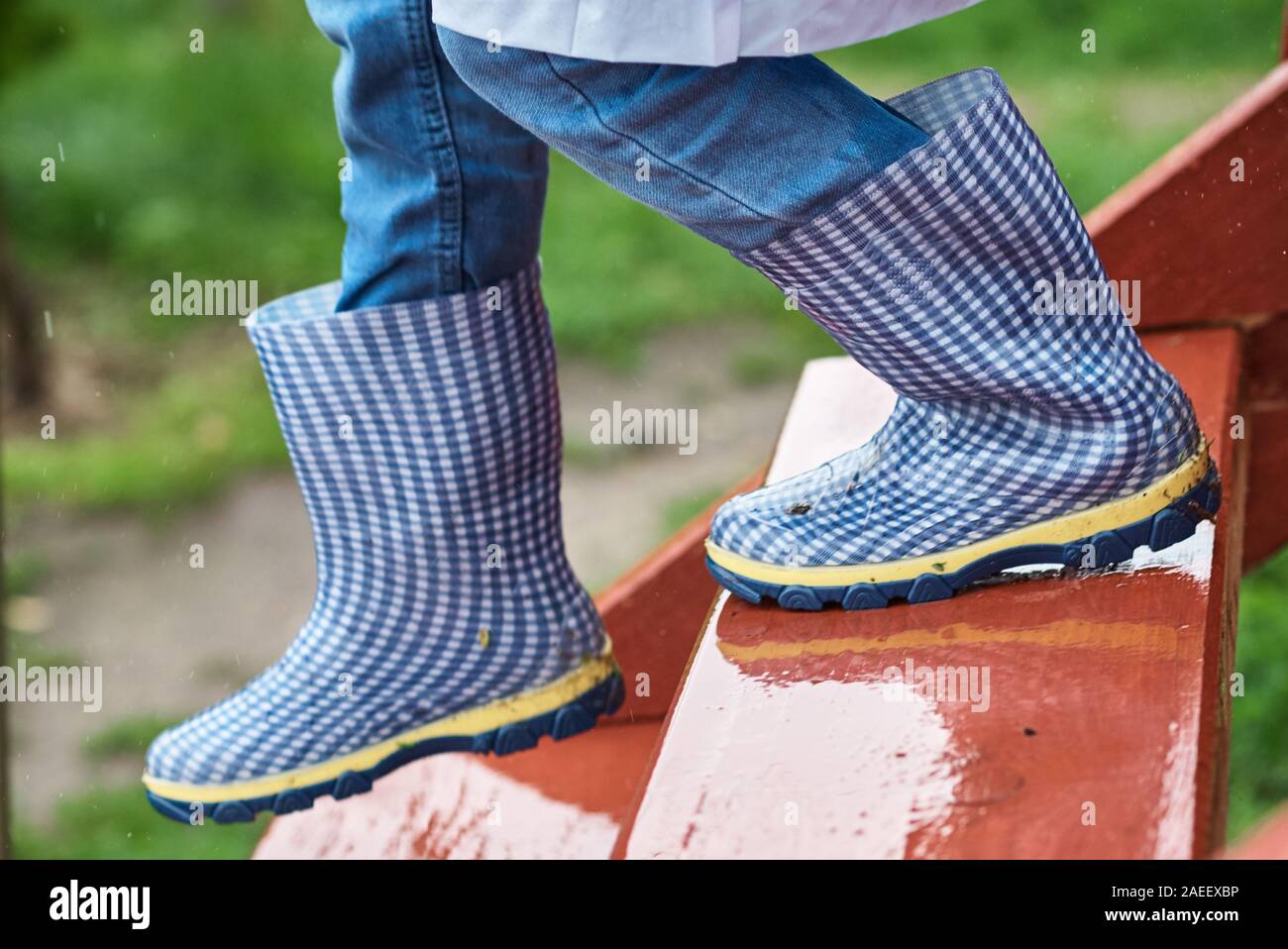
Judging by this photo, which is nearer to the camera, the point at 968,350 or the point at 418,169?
the point at 968,350

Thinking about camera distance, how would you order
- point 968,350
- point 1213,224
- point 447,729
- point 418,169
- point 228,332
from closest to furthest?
→ point 968,350 < point 418,169 < point 447,729 < point 1213,224 < point 228,332

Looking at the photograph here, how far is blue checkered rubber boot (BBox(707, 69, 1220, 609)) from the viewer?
0.80 m

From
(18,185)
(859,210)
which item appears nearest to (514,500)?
(859,210)

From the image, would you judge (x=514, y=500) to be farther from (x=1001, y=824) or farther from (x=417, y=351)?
(x=1001, y=824)

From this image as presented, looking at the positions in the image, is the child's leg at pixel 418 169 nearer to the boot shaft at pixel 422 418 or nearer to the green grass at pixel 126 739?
the boot shaft at pixel 422 418

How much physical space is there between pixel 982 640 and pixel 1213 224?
522 millimetres

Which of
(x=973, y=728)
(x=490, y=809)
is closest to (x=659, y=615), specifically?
(x=490, y=809)

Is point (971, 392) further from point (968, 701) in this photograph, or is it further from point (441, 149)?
point (441, 149)

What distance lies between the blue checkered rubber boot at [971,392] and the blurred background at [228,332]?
36.3 inches

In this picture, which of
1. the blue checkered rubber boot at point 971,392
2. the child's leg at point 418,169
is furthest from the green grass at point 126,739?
the blue checkered rubber boot at point 971,392

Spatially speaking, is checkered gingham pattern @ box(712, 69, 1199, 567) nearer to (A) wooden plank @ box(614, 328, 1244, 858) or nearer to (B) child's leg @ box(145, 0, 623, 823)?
(A) wooden plank @ box(614, 328, 1244, 858)

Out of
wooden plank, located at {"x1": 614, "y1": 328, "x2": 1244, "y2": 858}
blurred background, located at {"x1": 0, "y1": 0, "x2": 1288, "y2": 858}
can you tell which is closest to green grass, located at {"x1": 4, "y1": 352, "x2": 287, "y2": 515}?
blurred background, located at {"x1": 0, "y1": 0, "x2": 1288, "y2": 858}

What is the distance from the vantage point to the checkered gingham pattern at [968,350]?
2.62 feet

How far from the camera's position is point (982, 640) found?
822 millimetres
